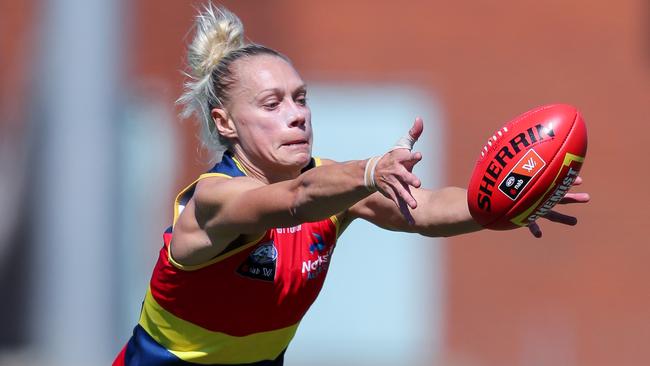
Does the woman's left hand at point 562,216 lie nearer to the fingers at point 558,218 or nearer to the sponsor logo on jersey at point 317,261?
the fingers at point 558,218

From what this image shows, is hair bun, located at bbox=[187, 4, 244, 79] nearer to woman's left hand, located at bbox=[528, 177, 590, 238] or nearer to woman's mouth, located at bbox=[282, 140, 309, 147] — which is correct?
woman's mouth, located at bbox=[282, 140, 309, 147]

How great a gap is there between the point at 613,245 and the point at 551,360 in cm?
100

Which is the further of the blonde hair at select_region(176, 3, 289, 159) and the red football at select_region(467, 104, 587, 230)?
the blonde hair at select_region(176, 3, 289, 159)

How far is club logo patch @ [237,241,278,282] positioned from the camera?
10.2 feet

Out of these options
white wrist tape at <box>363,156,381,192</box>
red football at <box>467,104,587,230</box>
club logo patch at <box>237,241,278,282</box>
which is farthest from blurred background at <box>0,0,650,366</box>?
white wrist tape at <box>363,156,381,192</box>

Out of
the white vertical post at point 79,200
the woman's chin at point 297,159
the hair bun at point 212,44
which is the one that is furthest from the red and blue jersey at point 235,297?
the white vertical post at point 79,200

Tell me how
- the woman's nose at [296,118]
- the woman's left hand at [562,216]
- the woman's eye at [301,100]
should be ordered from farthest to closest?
1. the woman's eye at [301,100]
2. the woman's nose at [296,118]
3. the woman's left hand at [562,216]

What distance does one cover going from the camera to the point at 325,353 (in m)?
7.96

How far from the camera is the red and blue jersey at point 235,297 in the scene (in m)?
3.14

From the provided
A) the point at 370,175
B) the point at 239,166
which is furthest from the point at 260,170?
the point at 370,175

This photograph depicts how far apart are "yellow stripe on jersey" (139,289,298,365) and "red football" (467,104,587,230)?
2.78ft

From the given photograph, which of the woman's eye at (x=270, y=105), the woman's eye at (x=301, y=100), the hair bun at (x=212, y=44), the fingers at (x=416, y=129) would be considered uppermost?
the hair bun at (x=212, y=44)

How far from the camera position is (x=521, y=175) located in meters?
2.79

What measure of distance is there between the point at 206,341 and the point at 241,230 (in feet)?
1.92
